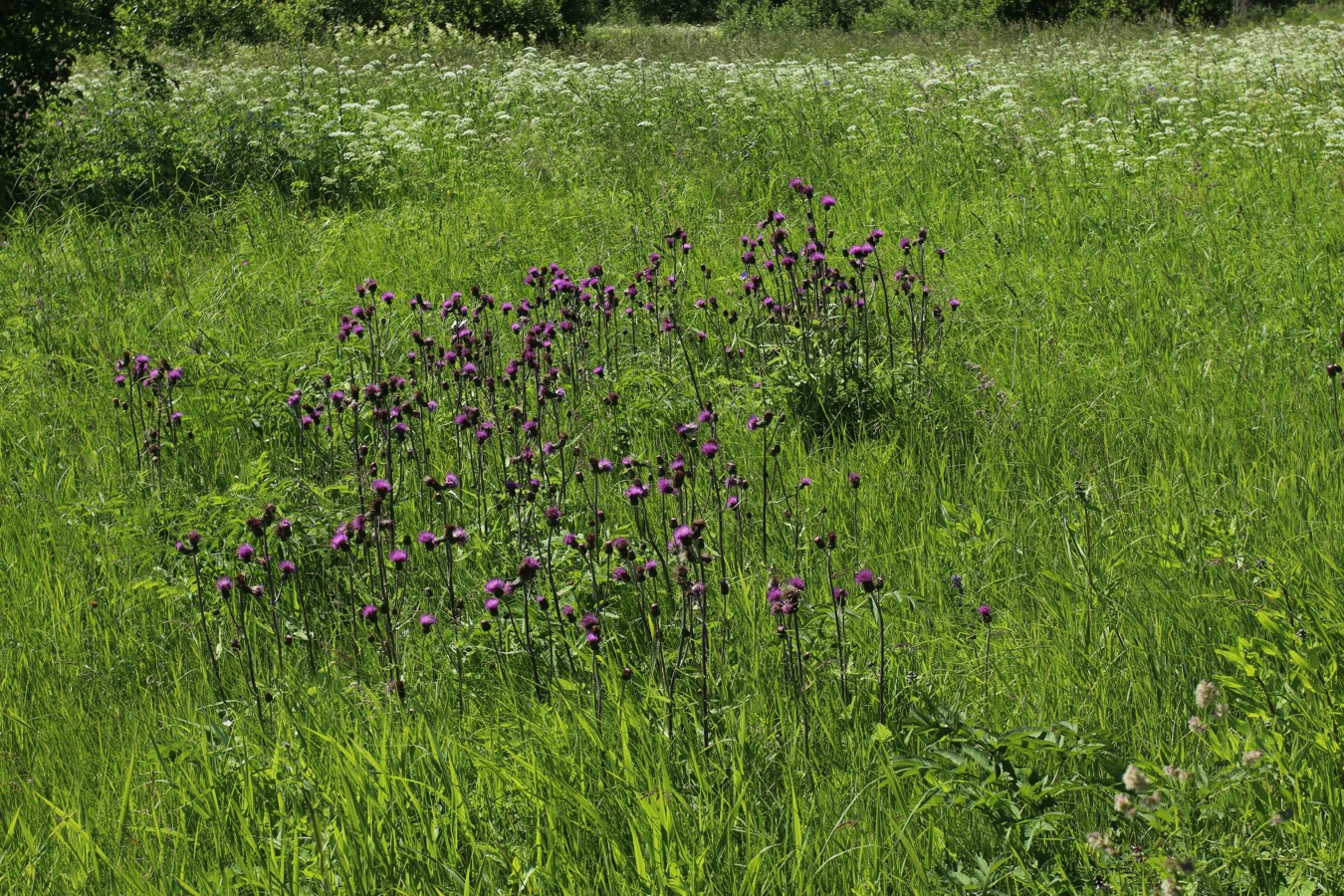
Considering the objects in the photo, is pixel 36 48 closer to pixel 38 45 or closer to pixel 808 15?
pixel 38 45

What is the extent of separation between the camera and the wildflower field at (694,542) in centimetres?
194

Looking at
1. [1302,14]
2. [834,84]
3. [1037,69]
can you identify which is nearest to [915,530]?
[834,84]

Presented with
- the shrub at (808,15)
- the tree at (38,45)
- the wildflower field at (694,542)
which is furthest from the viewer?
the shrub at (808,15)

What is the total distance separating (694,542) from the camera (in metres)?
2.27

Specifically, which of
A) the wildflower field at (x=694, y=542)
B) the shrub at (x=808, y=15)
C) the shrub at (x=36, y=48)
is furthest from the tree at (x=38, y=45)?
the shrub at (x=808, y=15)

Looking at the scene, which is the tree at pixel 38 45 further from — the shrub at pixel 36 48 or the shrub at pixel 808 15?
the shrub at pixel 808 15

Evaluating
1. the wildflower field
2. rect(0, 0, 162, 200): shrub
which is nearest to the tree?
rect(0, 0, 162, 200): shrub

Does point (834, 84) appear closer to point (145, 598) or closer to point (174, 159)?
point (174, 159)

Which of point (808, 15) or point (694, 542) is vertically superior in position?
point (808, 15)

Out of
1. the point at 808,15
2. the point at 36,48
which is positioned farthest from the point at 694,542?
the point at 808,15

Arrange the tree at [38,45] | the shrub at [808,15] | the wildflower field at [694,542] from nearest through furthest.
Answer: the wildflower field at [694,542] → the tree at [38,45] → the shrub at [808,15]

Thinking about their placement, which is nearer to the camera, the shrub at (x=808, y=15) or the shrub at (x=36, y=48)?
the shrub at (x=36, y=48)

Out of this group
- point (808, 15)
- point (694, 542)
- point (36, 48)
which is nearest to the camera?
point (694, 542)

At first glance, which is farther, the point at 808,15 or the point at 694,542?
the point at 808,15
